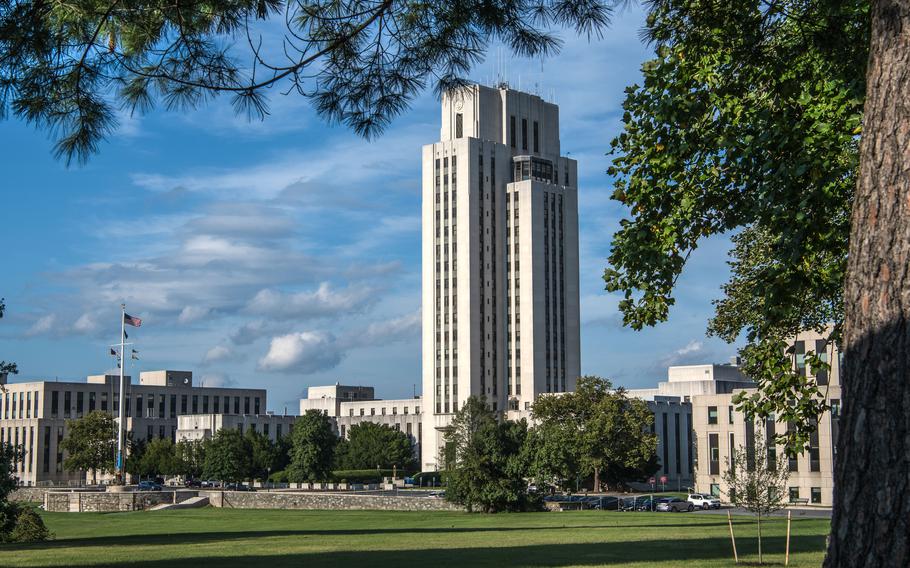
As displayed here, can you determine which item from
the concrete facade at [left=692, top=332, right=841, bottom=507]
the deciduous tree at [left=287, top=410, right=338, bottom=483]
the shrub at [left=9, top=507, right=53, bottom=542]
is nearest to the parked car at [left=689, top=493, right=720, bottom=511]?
the concrete facade at [left=692, top=332, right=841, bottom=507]

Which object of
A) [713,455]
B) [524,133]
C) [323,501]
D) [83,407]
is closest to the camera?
[323,501]

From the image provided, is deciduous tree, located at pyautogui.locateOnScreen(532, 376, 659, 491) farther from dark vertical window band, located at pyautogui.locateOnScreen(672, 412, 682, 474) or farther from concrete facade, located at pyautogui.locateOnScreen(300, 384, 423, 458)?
concrete facade, located at pyautogui.locateOnScreen(300, 384, 423, 458)

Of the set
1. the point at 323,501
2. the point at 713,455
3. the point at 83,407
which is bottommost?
the point at 323,501

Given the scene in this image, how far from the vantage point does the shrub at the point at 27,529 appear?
4303 cm

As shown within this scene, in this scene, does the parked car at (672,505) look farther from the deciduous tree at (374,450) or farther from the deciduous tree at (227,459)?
the deciduous tree at (374,450)

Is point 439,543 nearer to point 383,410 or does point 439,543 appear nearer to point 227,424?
point 227,424

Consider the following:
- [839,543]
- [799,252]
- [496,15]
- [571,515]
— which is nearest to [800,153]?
[799,252]

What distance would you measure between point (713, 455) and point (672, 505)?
23735 mm

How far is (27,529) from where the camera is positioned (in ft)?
144

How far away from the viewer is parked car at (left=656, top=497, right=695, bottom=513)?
74375 mm

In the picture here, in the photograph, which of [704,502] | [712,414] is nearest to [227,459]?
[712,414]

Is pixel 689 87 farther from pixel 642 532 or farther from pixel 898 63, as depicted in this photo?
pixel 642 532

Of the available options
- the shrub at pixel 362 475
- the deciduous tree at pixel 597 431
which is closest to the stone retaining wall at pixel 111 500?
the deciduous tree at pixel 597 431

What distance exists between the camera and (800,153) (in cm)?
1634
